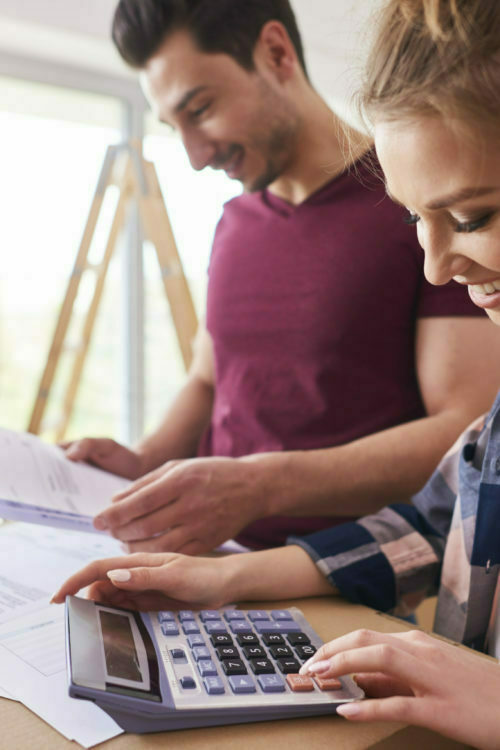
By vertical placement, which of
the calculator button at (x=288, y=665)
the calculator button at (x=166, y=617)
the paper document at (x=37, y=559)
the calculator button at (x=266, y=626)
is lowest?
the paper document at (x=37, y=559)

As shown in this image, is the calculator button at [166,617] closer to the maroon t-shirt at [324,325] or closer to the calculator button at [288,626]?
the calculator button at [288,626]

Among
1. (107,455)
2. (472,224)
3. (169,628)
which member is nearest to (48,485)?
(107,455)

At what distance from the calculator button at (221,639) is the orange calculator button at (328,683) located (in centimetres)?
8

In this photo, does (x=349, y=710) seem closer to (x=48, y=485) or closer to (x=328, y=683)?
(x=328, y=683)

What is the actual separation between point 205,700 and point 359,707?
0.10 meters

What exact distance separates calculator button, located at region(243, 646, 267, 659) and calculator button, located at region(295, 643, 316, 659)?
29 millimetres

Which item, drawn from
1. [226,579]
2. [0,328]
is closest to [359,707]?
[226,579]

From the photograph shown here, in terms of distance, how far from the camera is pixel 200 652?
0.53m

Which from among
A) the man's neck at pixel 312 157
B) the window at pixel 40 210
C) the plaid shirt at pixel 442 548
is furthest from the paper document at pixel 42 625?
the window at pixel 40 210

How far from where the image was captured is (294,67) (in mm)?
1216

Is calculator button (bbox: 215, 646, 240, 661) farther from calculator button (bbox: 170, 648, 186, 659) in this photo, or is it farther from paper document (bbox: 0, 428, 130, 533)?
paper document (bbox: 0, 428, 130, 533)

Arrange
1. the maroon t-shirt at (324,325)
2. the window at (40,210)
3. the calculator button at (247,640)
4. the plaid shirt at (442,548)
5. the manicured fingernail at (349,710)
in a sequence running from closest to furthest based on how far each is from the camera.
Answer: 1. the manicured fingernail at (349,710)
2. the calculator button at (247,640)
3. the plaid shirt at (442,548)
4. the maroon t-shirt at (324,325)
5. the window at (40,210)

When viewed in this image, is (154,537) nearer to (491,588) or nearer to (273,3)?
(491,588)

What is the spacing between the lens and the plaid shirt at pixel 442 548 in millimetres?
663
